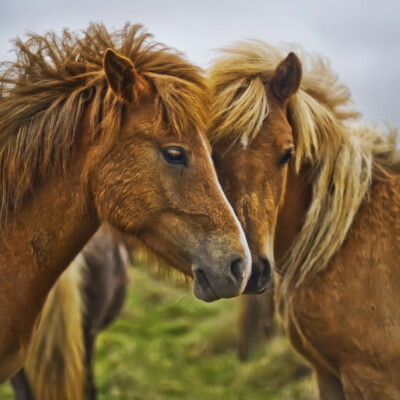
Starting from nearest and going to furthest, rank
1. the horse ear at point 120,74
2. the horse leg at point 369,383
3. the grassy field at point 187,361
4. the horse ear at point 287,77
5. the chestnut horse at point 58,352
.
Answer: the horse ear at point 120,74 < the horse leg at point 369,383 < the horse ear at point 287,77 < the chestnut horse at point 58,352 < the grassy field at point 187,361

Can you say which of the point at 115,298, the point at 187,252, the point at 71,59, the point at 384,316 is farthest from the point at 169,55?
the point at 115,298

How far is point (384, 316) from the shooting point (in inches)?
136

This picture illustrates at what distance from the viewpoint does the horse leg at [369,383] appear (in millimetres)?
3402

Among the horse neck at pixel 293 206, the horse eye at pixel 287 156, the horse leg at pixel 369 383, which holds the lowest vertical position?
the horse leg at pixel 369 383

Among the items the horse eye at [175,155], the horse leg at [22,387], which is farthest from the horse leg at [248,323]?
the horse eye at [175,155]

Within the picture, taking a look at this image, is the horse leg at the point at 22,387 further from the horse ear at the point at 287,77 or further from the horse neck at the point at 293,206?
the horse ear at the point at 287,77

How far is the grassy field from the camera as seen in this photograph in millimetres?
6059

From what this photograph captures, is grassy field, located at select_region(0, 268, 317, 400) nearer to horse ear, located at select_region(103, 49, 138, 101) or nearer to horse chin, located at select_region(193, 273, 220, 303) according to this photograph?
horse chin, located at select_region(193, 273, 220, 303)

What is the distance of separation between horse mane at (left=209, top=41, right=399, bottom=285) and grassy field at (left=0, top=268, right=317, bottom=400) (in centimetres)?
238

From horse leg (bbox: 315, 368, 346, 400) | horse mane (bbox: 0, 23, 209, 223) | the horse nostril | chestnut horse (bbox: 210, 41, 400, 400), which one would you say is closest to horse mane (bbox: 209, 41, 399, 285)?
chestnut horse (bbox: 210, 41, 400, 400)

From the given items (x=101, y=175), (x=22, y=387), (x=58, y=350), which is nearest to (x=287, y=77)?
(x=101, y=175)

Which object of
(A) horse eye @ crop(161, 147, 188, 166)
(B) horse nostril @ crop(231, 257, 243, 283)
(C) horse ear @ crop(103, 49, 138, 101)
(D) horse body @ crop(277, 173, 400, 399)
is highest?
(C) horse ear @ crop(103, 49, 138, 101)

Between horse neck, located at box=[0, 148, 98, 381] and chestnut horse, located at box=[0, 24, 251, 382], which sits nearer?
chestnut horse, located at box=[0, 24, 251, 382]

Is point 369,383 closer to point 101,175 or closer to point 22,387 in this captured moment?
point 101,175
